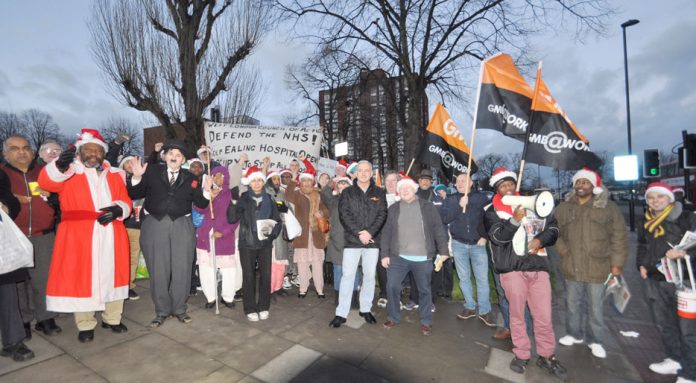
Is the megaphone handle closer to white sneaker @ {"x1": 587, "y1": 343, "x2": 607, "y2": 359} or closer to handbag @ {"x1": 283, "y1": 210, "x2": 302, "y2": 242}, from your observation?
white sneaker @ {"x1": 587, "y1": 343, "x2": 607, "y2": 359}

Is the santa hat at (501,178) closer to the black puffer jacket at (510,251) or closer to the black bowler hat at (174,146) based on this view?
the black puffer jacket at (510,251)

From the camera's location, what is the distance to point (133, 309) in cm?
490

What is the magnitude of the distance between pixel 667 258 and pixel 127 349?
5.60m

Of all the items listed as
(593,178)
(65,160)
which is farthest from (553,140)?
(65,160)

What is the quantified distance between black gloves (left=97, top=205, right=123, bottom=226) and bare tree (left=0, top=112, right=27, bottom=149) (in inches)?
2504

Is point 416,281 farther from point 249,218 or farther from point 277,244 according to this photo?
point 249,218

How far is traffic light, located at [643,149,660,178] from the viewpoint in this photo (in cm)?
1158

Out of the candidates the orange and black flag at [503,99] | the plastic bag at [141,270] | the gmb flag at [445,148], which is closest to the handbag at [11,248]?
the plastic bag at [141,270]

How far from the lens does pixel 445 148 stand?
616 centimetres

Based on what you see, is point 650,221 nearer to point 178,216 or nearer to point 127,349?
point 178,216

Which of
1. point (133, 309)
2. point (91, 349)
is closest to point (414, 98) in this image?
point (133, 309)

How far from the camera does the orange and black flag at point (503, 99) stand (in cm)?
437

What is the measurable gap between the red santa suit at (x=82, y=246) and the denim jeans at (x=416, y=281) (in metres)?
3.26

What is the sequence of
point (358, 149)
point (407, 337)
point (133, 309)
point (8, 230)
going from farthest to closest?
1. point (358, 149)
2. point (133, 309)
3. point (407, 337)
4. point (8, 230)
